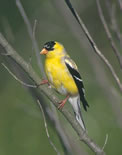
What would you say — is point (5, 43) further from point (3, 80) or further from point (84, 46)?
point (3, 80)

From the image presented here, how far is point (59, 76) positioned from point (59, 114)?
1290 millimetres

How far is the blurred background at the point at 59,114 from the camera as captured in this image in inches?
167

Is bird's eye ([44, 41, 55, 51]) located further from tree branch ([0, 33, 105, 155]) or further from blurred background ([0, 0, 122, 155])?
tree branch ([0, 33, 105, 155])

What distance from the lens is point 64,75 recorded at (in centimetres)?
443

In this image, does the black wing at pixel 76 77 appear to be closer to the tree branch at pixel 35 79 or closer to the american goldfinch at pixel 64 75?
the american goldfinch at pixel 64 75

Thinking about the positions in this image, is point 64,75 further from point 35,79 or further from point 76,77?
point 35,79

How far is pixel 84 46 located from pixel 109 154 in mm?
1895

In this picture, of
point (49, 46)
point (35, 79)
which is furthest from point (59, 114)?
point (35, 79)

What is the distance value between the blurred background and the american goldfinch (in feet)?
0.69

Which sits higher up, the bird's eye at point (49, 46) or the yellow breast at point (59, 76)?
the bird's eye at point (49, 46)

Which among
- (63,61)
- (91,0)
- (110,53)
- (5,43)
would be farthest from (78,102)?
(91,0)

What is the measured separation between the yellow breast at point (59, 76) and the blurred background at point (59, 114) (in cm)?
29

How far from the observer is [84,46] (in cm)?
407

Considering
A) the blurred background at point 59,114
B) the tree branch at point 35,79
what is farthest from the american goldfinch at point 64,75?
the tree branch at point 35,79
